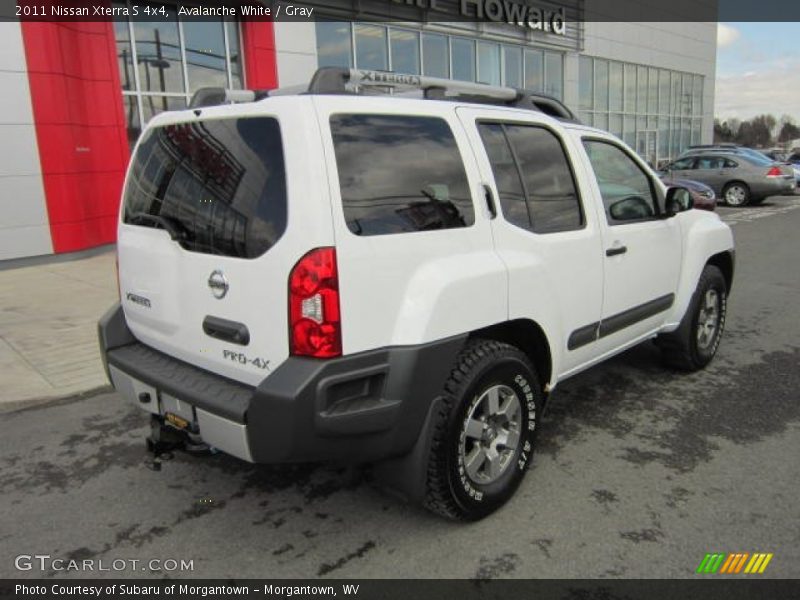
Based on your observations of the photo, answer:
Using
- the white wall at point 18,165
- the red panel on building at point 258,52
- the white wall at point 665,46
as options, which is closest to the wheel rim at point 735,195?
the white wall at point 665,46

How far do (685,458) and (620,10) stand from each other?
2701 cm

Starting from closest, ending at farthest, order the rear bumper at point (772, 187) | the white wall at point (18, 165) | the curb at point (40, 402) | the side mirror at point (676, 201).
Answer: the side mirror at point (676, 201), the curb at point (40, 402), the white wall at point (18, 165), the rear bumper at point (772, 187)

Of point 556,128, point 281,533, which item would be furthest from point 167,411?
point 556,128

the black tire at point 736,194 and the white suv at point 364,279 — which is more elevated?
the white suv at point 364,279

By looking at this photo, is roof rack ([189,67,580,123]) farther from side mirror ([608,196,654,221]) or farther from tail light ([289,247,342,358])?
tail light ([289,247,342,358])

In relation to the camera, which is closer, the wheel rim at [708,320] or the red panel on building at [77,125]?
the wheel rim at [708,320]

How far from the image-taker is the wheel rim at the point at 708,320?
4.83m

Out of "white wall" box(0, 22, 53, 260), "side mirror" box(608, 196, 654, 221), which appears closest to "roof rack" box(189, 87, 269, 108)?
"side mirror" box(608, 196, 654, 221)

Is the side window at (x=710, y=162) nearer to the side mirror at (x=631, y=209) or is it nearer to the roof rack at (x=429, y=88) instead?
the side mirror at (x=631, y=209)

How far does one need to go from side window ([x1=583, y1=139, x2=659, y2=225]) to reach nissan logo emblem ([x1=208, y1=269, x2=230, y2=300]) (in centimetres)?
226

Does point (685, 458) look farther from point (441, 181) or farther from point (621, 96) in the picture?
point (621, 96)

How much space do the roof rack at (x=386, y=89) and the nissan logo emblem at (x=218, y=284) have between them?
0.83m

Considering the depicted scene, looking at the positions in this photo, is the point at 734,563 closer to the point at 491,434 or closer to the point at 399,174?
the point at 491,434

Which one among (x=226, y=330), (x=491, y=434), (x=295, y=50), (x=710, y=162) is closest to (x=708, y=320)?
(x=491, y=434)
